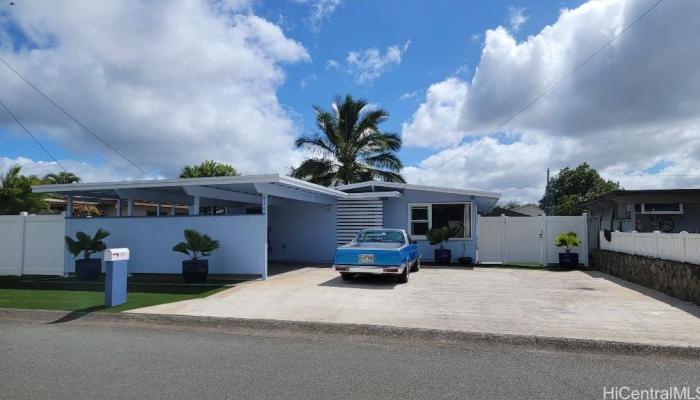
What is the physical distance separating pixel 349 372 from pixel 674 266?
341 inches

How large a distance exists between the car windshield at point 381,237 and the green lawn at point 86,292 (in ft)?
12.4

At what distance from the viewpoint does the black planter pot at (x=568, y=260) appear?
55.4 ft

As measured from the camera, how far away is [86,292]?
11.0 meters

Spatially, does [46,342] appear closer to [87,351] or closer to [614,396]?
[87,351]

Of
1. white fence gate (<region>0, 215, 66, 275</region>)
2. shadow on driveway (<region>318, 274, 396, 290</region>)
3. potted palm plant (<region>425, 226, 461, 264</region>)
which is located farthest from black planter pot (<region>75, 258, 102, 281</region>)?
potted palm plant (<region>425, 226, 461, 264</region>)

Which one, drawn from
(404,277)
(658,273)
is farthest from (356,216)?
(658,273)

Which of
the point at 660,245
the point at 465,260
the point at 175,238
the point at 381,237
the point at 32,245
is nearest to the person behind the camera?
the point at 660,245

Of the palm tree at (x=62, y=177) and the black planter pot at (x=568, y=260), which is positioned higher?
the palm tree at (x=62, y=177)

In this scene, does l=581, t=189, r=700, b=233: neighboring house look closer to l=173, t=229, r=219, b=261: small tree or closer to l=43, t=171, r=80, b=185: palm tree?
l=173, t=229, r=219, b=261: small tree

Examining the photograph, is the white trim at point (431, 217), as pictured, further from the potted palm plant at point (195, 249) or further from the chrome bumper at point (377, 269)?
the potted palm plant at point (195, 249)

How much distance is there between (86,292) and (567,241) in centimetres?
1492

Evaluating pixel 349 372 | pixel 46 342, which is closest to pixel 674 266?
pixel 349 372

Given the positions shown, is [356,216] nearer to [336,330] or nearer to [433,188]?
[433,188]

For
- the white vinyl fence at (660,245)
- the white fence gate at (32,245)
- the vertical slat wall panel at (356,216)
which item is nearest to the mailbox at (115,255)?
the white fence gate at (32,245)
